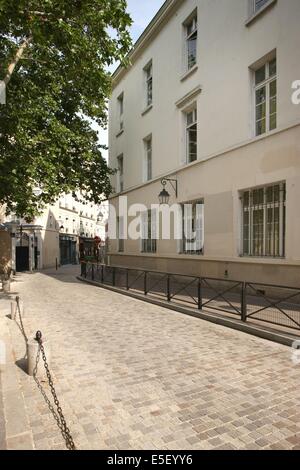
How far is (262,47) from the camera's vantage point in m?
9.77

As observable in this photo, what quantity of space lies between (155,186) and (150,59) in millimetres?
6590

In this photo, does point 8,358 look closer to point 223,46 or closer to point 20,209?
point 20,209

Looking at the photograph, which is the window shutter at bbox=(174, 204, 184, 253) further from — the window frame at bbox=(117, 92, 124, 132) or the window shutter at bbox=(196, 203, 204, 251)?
the window frame at bbox=(117, 92, 124, 132)

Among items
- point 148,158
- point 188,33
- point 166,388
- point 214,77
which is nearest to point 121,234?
point 148,158

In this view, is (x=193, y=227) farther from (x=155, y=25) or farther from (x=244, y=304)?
(x=155, y=25)

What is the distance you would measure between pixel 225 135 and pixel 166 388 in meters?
9.19

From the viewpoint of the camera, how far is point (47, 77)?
11.4 meters

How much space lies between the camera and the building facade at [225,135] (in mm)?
9031

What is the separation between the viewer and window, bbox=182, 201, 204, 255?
1264 centimetres

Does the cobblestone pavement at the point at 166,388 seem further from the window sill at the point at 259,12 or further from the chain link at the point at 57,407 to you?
the window sill at the point at 259,12

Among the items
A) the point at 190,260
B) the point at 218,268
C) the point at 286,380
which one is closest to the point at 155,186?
the point at 190,260

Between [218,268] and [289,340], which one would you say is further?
[218,268]

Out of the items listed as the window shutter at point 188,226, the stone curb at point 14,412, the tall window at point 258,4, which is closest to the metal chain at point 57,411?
the stone curb at point 14,412
